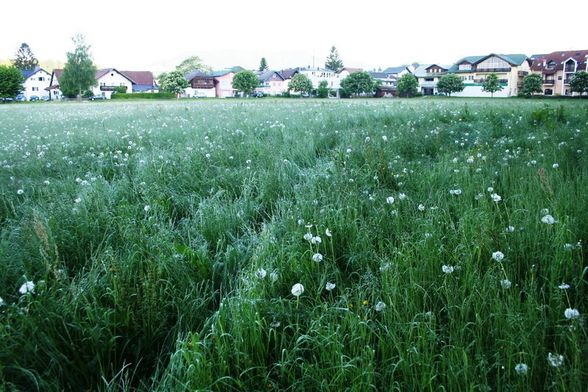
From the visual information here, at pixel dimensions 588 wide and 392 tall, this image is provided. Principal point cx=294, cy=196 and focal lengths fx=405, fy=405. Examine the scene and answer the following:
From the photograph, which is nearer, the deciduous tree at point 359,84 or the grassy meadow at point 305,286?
the grassy meadow at point 305,286

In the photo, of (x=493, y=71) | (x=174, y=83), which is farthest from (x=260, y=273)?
(x=493, y=71)

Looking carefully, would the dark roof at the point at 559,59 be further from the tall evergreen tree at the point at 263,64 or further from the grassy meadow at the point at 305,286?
the tall evergreen tree at the point at 263,64

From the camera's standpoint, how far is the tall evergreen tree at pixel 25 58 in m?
118

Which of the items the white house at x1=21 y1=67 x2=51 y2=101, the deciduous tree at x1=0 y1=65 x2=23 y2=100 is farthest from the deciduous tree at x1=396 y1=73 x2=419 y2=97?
the white house at x1=21 y1=67 x2=51 y2=101

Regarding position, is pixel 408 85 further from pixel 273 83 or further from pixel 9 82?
pixel 9 82

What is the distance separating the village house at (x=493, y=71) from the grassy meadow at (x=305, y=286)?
261ft

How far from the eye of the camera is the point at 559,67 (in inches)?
2889

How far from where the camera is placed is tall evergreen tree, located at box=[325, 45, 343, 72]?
13512 cm

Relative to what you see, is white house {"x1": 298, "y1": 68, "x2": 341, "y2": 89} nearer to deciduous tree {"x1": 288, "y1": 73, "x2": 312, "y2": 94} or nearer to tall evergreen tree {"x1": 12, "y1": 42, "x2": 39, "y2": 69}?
deciduous tree {"x1": 288, "y1": 73, "x2": 312, "y2": 94}

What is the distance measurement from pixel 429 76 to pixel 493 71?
18.4 meters

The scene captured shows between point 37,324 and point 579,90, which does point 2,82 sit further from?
point 579,90

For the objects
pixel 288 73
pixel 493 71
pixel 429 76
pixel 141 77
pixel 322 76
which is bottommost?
pixel 493 71

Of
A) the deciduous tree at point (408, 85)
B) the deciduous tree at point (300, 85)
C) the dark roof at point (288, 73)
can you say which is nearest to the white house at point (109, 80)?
the dark roof at point (288, 73)

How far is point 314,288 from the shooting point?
216 cm
